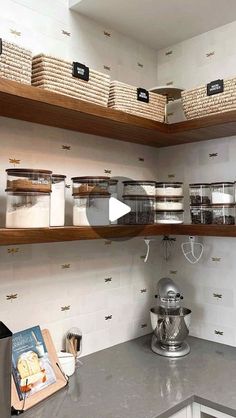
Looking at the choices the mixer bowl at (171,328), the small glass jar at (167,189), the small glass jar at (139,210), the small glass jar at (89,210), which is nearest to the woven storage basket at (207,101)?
the small glass jar at (167,189)

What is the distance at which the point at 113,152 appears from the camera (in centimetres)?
175

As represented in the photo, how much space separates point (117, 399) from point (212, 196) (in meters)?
0.90

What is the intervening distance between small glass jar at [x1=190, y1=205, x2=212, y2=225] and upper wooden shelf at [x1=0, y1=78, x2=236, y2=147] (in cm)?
35

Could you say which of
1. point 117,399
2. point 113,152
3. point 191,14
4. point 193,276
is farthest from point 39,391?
point 191,14

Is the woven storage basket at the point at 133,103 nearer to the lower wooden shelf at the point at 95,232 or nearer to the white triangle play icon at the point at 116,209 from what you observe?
the white triangle play icon at the point at 116,209

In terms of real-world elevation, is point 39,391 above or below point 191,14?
below

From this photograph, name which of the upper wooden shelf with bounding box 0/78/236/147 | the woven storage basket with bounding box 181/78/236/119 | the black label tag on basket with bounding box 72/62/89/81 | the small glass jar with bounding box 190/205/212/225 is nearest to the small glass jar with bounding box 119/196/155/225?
the small glass jar with bounding box 190/205/212/225

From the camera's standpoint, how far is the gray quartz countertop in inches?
46.1

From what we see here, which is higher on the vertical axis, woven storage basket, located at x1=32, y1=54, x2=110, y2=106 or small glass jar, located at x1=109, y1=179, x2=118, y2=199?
woven storage basket, located at x1=32, y1=54, x2=110, y2=106

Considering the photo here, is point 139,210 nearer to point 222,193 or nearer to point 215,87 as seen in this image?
point 222,193

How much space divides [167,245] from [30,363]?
3.25 ft

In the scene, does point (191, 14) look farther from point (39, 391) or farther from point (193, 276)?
point (39, 391)

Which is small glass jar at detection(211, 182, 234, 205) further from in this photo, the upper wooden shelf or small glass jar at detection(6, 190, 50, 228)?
small glass jar at detection(6, 190, 50, 228)
